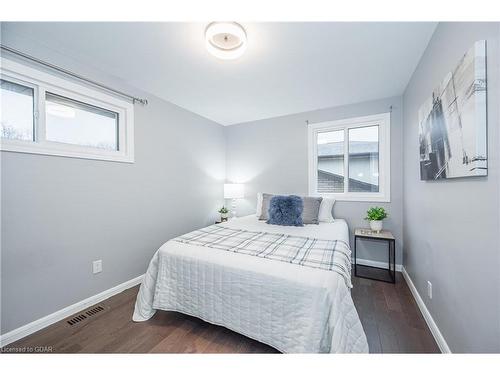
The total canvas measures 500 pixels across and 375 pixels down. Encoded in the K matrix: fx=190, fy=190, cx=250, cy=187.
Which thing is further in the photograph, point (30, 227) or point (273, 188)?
point (273, 188)

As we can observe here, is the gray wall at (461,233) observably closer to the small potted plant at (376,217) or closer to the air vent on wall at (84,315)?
the small potted plant at (376,217)

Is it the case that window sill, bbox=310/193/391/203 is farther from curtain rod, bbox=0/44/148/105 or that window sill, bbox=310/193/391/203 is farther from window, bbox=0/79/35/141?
window, bbox=0/79/35/141

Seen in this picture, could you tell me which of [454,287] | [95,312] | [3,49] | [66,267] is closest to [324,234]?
[454,287]

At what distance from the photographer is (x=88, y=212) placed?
1.87 metres

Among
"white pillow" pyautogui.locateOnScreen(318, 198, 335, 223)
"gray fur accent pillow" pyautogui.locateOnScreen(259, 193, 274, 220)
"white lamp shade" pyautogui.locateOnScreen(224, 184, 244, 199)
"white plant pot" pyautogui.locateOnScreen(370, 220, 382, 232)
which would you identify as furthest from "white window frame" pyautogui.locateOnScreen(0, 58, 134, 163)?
"white plant pot" pyautogui.locateOnScreen(370, 220, 382, 232)

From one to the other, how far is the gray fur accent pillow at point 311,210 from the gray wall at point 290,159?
44cm

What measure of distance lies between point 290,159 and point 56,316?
10.8ft

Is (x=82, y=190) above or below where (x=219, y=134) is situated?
below

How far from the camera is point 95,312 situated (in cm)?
177

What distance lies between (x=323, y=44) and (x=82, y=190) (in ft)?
8.38

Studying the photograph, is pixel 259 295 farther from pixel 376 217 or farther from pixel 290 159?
pixel 290 159
